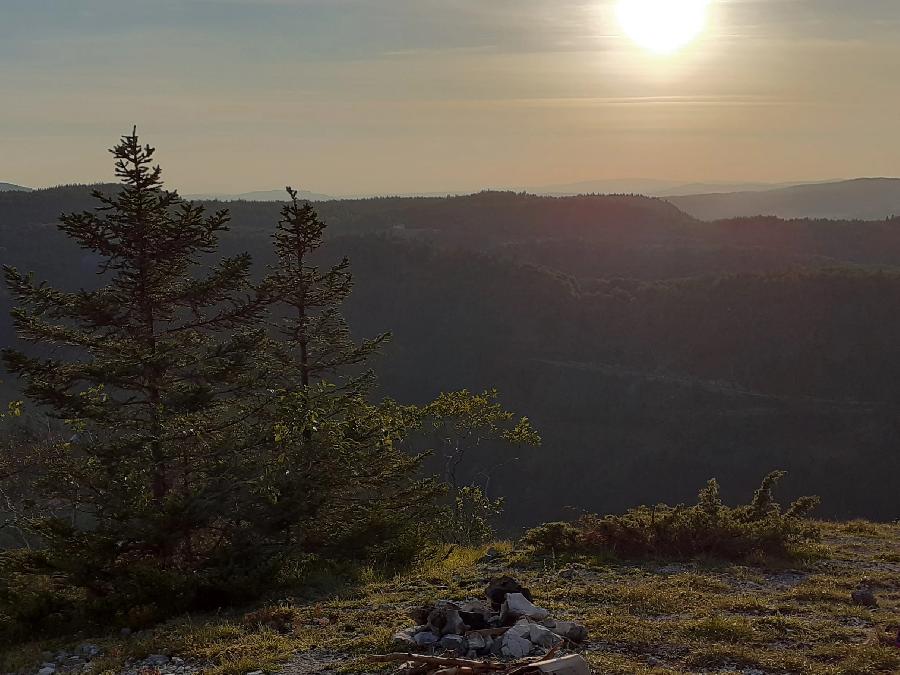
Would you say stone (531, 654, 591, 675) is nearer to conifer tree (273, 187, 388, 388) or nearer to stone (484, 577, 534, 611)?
stone (484, 577, 534, 611)

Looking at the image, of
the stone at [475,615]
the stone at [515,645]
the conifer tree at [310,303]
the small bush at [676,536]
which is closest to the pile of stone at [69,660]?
the stone at [475,615]

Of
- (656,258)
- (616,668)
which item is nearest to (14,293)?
(616,668)

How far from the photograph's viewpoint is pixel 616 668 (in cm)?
698

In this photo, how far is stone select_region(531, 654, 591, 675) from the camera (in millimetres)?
6133

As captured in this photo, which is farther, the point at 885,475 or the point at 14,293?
the point at 885,475

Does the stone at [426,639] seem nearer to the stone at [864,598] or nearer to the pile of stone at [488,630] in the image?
the pile of stone at [488,630]

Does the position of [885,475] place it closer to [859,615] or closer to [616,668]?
[859,615]

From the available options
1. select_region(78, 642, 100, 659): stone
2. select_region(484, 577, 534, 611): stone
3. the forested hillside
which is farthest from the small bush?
the forested hillside

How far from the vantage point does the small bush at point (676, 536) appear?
12.2 meters

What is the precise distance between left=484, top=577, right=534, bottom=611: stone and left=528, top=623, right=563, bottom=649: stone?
1023mm

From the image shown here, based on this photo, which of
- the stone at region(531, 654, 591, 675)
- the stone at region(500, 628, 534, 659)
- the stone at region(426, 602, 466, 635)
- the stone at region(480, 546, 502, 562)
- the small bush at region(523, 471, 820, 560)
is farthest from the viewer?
the stone at region(480, 546, 502, 562)

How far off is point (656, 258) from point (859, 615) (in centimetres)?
11446

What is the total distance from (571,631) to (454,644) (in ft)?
4.32

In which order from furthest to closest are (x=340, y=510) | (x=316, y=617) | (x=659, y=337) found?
(x=659, y=337) → (x=340, y=510) → (x=316, y=617)
